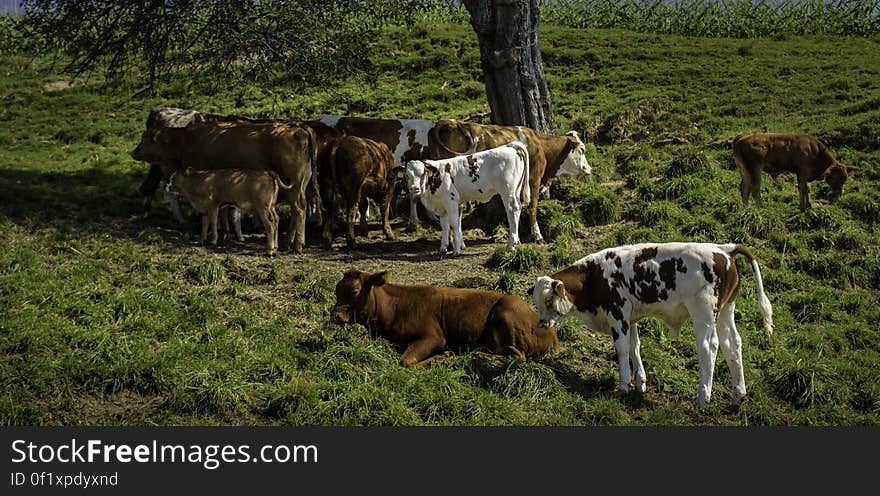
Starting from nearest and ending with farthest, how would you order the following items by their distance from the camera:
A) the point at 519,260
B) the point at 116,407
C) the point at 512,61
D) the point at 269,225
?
the point at 116,407 < the point at 519,260 < the point at 269,225 < the point at 512,61

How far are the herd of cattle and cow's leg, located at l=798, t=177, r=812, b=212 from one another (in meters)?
0.03

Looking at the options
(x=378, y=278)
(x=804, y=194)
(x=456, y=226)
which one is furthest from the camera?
(x=804, y=194)

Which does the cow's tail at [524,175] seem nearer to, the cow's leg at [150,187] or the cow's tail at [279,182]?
the cow's tail at [279,182]

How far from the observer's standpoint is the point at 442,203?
15.9 m

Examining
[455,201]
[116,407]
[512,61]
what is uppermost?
[512,61]

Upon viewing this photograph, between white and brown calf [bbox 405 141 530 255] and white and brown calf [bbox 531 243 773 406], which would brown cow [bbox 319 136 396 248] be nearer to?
white and brown calf [bbox 405 141 530 255]

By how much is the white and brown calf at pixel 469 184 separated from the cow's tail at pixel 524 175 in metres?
0.03

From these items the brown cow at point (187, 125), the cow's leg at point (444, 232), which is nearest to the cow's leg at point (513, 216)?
the cow's leg at point (444, 232)

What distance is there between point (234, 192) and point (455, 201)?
3820 mm

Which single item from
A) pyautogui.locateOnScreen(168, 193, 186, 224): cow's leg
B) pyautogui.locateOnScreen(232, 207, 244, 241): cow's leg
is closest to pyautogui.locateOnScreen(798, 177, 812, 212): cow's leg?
pyautogui.locateOnScreen(232, 207, 244, 241): cow's leg

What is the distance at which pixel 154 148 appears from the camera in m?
17.4

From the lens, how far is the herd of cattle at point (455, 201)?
10391mm

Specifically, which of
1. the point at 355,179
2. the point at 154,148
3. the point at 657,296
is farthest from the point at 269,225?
the point at 657,296

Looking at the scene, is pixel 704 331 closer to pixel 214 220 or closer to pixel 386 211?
pixel 386 211
